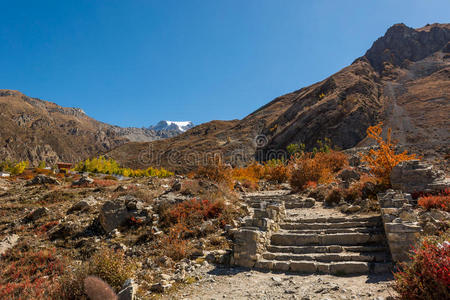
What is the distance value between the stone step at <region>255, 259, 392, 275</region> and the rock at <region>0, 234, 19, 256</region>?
7.58 metres

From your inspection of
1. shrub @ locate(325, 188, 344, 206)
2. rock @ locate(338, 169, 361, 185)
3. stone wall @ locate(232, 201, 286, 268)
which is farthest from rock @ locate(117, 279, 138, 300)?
rock @ locate(338, 169, 361, 185)

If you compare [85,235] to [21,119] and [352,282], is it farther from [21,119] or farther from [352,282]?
[21,119]

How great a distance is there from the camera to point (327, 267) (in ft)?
18.7

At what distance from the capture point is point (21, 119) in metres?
129

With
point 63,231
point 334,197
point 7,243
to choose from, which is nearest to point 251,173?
point 334,197

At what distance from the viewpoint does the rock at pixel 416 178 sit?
31.3 ft

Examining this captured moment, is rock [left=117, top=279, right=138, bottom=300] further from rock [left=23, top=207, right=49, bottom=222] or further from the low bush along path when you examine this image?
rock [left=23, top=207, right=49, bottom=222]

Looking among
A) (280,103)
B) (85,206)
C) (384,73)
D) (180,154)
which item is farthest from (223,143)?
(85,206)

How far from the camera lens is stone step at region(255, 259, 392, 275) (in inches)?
215

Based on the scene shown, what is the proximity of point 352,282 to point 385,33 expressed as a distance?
101m

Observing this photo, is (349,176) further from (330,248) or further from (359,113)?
(359,113)

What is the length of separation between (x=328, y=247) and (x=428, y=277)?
3.30 m

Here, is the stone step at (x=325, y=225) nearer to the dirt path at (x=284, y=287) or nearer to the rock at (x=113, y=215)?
the dirt path at (x=284, y=287)

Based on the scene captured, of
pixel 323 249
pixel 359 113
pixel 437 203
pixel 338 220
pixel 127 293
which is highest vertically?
pixel 359 113
